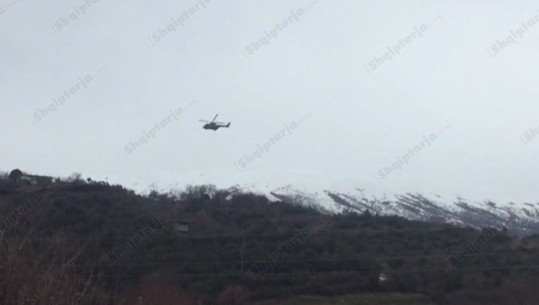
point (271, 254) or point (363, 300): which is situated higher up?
point (271, 254)

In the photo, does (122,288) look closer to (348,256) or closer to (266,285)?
(266,285)

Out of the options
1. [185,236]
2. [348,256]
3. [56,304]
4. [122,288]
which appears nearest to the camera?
[56,304]

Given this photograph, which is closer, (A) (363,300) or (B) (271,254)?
(A) (363,300)

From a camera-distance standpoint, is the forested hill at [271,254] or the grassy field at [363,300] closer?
the forested hill at [271,254]

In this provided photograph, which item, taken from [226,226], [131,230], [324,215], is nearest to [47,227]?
[131,230]
